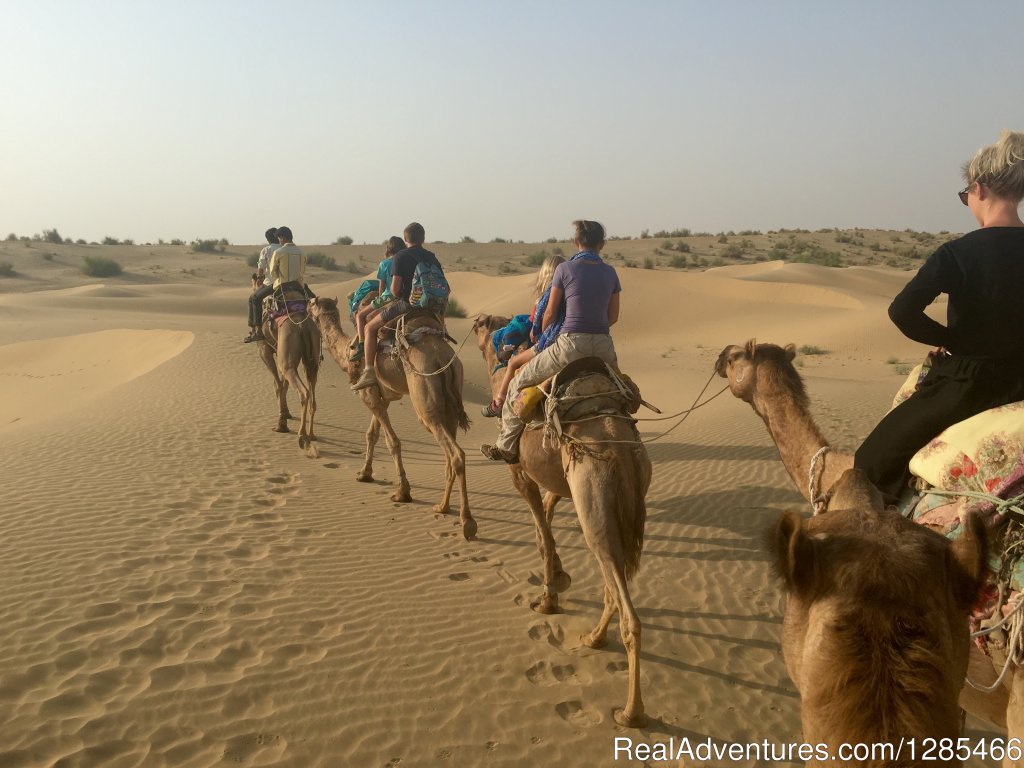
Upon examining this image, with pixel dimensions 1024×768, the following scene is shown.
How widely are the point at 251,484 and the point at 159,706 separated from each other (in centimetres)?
516

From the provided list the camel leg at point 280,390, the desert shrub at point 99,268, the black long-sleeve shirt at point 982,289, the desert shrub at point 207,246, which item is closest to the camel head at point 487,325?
the black long-sleeve shirt at point 982,289

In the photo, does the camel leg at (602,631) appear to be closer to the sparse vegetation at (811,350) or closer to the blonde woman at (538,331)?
the blonde woman at (538,331)

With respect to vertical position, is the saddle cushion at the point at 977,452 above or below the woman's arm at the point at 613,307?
below

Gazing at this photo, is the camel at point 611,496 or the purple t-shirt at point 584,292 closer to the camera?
the camel at point 611,496

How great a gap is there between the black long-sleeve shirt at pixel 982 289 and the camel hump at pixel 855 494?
0.75m

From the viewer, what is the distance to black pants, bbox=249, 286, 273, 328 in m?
12.7

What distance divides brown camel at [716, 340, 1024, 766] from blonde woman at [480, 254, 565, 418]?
1.58m

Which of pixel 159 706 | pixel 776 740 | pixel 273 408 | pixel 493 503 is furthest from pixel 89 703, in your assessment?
pixel 273 408

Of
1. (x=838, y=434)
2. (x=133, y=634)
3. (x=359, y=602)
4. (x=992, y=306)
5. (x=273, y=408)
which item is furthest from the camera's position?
(x=273, y=408)

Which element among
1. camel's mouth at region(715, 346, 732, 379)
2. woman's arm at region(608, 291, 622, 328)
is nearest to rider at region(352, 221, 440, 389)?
woman's arm at region(608, 291, 622, 328)

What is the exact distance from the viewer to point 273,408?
562 inches

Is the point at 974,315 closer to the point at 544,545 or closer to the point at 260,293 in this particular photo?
the point at 544,545

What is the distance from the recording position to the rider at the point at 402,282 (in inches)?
336

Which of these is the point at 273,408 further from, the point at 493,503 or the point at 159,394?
the point at 493,503
